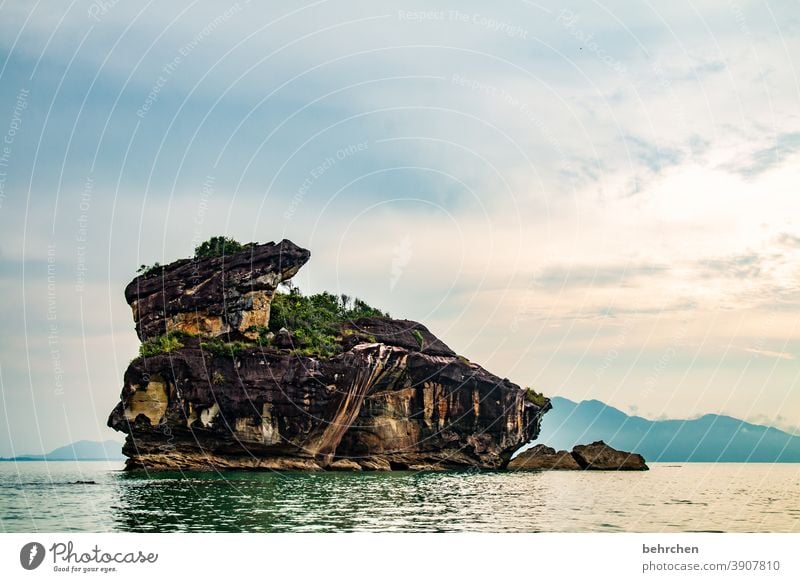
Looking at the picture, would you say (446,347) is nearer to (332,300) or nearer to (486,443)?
(486,443)

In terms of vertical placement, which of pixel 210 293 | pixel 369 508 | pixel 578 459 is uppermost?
pixel 210 293

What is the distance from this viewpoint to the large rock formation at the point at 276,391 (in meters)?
77.6

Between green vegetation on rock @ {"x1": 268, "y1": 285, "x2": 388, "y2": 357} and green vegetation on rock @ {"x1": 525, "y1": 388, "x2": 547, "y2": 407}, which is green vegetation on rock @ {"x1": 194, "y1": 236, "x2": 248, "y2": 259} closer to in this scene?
green vegetation on rock @ {"x1": 268, "y1": 285, "x2": 388, "y2": 357}

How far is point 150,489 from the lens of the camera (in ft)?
171

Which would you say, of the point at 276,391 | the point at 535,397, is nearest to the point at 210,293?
the point at 276,391

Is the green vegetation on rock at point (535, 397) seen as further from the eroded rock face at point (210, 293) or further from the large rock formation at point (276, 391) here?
the eroded rock face at point (210, 293)

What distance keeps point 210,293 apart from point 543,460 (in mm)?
48472

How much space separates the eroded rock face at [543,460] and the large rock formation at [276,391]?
8576 millimetres

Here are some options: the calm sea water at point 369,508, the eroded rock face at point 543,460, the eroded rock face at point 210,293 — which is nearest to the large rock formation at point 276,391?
the eroded rock face at point 210,293

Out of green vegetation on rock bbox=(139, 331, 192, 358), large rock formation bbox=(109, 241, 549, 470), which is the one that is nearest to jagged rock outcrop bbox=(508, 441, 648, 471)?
large rock formation bbox=(109, 241, 549, 470)

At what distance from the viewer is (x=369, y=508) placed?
135 feet

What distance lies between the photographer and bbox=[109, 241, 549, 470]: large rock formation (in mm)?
77562

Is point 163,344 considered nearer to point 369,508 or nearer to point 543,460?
point 369,508
